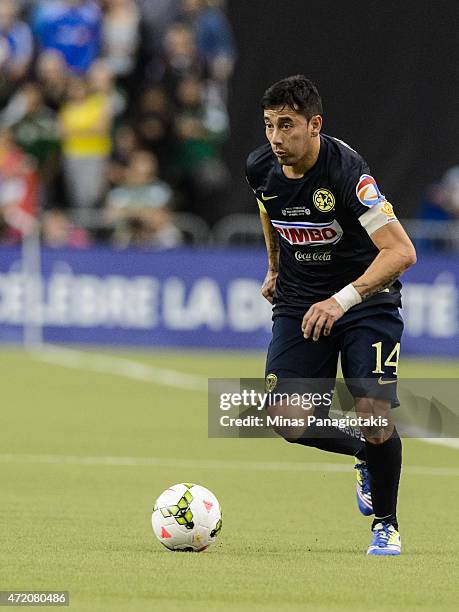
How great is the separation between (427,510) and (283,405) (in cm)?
177

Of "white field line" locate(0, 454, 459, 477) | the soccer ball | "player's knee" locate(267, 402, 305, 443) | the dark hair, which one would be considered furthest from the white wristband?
"white field line" locate(0, 454, 459, 477)

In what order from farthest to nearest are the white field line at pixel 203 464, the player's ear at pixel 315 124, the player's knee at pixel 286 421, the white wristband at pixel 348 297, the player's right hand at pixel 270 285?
the white field line at pixel 203 464 < the player's right hand at pixel 270 285 < the player's knee at pixel 286 421 < the player's ear at pixel 315 124 < the white wristband at pixel 348 297

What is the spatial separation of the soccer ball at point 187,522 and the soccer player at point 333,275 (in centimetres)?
71

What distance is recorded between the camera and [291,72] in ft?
78.8

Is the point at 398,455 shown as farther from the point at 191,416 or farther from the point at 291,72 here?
the point at 291,72

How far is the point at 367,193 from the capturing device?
313 inches

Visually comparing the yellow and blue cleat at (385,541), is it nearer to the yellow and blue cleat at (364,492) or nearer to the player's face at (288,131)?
the yellow and blue cleat at (364,492)

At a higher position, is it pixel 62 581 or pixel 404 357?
pixel 404 357

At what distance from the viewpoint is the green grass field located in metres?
6.73

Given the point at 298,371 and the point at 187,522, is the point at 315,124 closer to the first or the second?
the point at 298,371

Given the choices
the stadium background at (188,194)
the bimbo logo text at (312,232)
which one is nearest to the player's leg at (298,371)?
the bimbo logo text at (312,232)

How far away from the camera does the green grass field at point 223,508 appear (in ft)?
22.1

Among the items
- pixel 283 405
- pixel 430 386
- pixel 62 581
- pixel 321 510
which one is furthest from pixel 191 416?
pixel 62 581

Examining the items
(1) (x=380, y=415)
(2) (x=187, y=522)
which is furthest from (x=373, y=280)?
(2) (x=187, y=522)
